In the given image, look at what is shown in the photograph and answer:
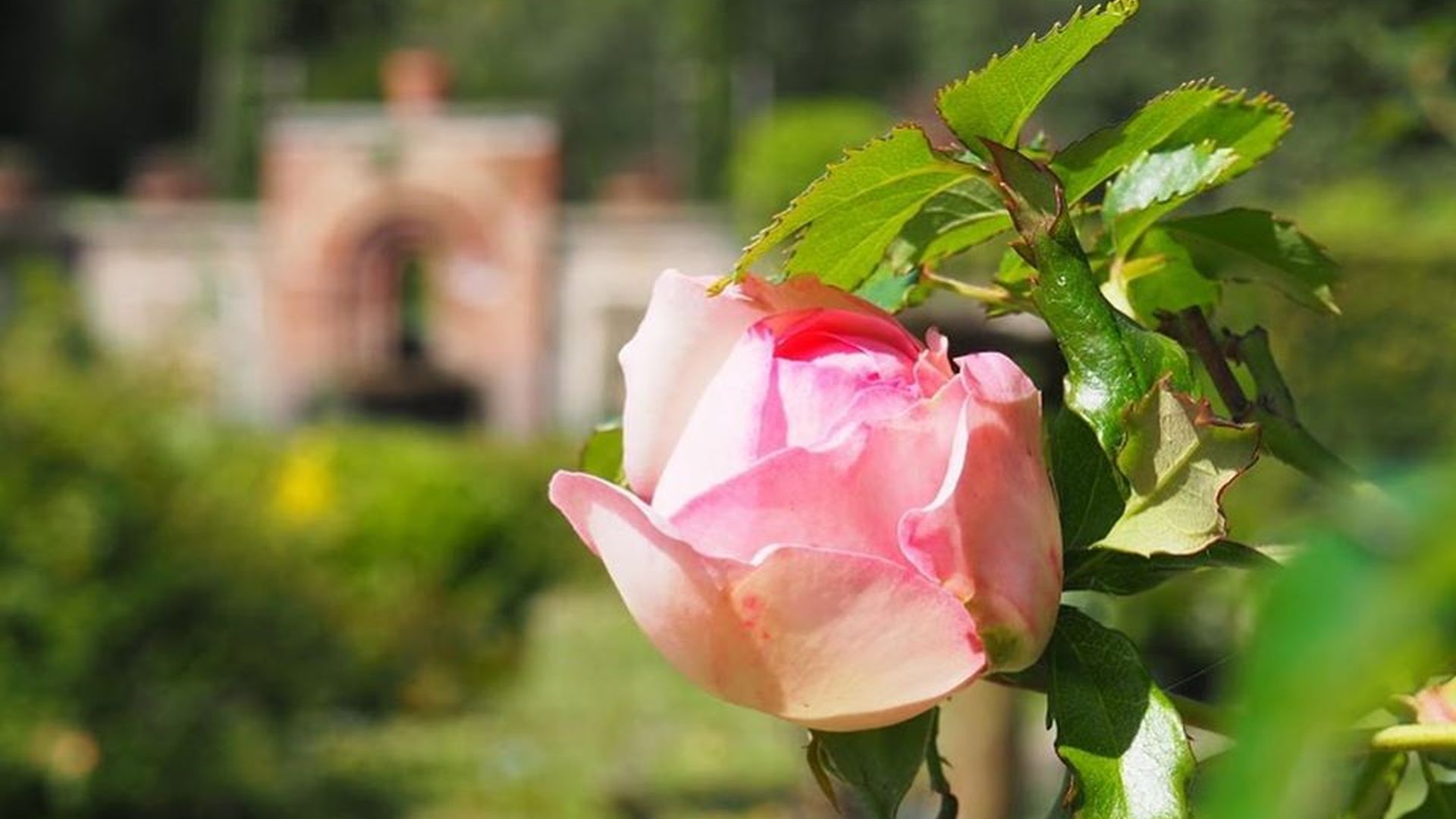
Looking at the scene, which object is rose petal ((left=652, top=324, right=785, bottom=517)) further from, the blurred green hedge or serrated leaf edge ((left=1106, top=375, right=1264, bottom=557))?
the blurred green hedge

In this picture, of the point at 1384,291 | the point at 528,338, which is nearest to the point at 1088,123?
the point at 528,338

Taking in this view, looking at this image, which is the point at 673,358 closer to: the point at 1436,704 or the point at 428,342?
the point at 1436,704

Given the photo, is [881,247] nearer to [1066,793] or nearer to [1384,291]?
[1066,793]

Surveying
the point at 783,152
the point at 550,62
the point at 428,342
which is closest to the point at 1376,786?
the point at 783,152

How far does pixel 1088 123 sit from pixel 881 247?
13.8 m

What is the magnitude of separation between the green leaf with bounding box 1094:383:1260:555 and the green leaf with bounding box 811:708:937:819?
4 cm

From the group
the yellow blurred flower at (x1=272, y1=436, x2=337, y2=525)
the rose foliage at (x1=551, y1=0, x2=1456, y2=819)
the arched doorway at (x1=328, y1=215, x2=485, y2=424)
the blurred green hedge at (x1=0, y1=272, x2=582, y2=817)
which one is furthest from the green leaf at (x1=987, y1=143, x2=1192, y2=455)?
the arched doorway at (x1=328, y1=215, x2=485, y2=424)

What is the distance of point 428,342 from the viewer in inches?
609

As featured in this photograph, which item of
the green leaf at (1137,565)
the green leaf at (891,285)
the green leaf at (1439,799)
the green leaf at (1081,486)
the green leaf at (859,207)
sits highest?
the green leaf at (859,207)

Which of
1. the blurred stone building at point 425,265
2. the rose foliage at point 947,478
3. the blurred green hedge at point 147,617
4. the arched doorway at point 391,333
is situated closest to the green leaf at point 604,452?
the rose foliage at point 947,478

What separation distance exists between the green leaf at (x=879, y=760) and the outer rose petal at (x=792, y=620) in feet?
0.07

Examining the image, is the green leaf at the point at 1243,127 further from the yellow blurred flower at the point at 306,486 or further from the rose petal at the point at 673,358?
the yellow blurred flower at the point at 306,486

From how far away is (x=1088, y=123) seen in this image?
541 inches

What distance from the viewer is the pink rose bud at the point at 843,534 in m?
0.25
